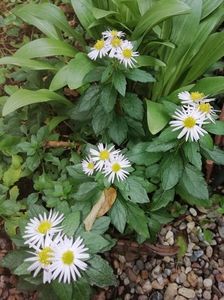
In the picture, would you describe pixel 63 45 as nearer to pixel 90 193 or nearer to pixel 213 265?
pixel 90 193

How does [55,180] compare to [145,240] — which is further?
[55,180]

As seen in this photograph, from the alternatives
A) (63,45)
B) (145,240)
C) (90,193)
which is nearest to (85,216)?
(90,193)

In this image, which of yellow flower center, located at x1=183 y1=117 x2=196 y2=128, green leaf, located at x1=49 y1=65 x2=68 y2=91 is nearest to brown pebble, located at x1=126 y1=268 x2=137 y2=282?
yellow flower center, located at x1=183 y1=117 x2=196 y2=128

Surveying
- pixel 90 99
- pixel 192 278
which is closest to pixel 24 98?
pixel 90 99

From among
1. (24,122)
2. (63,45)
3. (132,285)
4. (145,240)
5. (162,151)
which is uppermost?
(63,45)

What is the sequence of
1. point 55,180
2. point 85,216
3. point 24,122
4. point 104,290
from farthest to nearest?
point 24,122 → point 55,180 → point 104,290 → point 85,216

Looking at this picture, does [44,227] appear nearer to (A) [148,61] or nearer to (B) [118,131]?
(B) [118,131]

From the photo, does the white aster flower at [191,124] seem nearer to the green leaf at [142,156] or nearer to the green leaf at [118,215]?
the green leaf at [142,156]

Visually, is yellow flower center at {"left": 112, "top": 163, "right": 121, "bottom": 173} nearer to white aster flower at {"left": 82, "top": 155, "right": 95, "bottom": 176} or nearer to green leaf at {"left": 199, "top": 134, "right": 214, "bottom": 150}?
white aster flower at {"left": 82, "top": 155, "right": 95, "bottom": 176}
